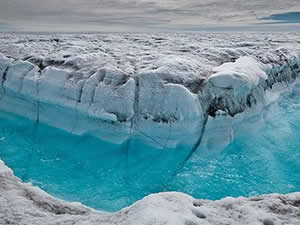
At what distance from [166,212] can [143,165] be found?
3531 millimetres

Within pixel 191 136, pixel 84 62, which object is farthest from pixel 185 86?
pixel 84 62

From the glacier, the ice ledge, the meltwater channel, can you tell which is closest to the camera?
the ice ledge

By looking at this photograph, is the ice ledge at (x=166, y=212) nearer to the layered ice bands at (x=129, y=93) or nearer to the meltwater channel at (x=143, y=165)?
the meltwater channel at (x=143, y=165)

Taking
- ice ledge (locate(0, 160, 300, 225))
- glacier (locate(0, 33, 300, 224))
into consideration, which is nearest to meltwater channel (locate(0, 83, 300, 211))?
glacier (locate(0, 33, 300, 224))

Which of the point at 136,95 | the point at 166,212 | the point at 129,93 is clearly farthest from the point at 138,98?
the point at 166,212

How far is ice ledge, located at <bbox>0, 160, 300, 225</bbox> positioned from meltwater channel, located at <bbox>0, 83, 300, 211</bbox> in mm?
1951

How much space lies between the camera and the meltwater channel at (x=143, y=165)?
5.00m

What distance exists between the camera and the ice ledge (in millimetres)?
2363

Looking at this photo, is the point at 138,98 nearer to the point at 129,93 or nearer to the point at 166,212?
the point at 129,93

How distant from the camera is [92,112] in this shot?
6816mm

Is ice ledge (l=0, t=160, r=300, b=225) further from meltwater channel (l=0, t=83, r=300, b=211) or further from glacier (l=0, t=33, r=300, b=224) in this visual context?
glacier (l=0, t=33, r=300, b=224)

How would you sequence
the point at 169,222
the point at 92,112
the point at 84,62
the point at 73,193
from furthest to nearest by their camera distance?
the point at 84,62 < the point at 92,112 < the point at 73,193 < the point at 169,222

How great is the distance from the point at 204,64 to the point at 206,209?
6.36m

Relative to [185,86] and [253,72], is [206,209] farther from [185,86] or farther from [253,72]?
[253,72]
